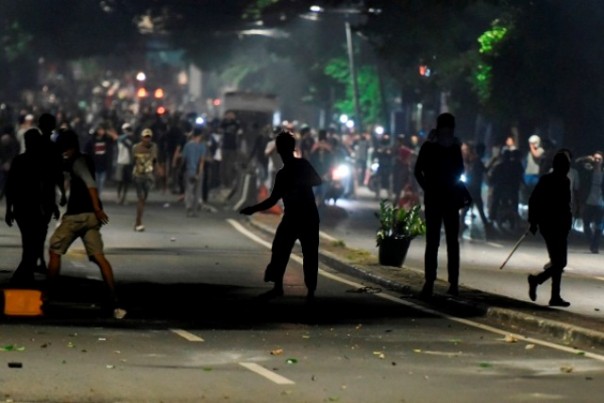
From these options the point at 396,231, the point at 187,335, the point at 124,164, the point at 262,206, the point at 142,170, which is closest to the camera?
the point at 187,335

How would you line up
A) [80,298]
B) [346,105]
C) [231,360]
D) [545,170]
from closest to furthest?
[231,360] < [80,298] < [545,170] < [346,105]

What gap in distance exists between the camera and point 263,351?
13484 millimetres

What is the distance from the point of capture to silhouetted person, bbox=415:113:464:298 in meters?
18.2

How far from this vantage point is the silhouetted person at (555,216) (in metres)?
18.2

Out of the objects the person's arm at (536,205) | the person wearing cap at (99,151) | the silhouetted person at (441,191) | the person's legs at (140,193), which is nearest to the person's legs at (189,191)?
the person wearing cap at (99,151)

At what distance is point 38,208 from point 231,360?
623 centimetres

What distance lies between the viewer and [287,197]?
17719mm

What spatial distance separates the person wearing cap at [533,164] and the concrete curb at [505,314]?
15418 millimetres

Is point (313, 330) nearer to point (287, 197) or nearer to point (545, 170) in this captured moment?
point (287, 197)

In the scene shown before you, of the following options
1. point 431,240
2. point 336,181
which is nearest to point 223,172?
point 336,181

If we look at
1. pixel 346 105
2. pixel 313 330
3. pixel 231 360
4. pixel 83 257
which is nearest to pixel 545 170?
pixel 83 257

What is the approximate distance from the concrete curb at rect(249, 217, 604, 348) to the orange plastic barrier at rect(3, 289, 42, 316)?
4274 mm

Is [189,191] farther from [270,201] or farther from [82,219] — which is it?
[82,219]

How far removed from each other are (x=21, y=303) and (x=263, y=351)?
2.98 m
